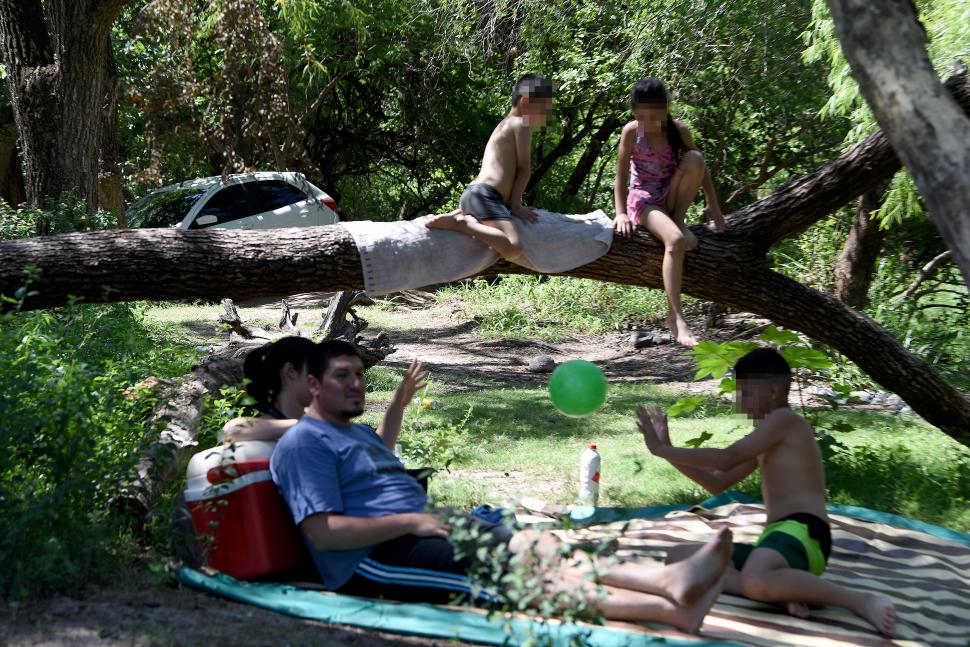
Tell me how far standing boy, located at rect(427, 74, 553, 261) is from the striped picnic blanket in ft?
6.23

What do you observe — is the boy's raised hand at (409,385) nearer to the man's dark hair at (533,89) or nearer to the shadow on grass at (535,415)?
the man's dark hair at (533,89)

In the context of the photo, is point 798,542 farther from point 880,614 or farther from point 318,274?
point 318,274

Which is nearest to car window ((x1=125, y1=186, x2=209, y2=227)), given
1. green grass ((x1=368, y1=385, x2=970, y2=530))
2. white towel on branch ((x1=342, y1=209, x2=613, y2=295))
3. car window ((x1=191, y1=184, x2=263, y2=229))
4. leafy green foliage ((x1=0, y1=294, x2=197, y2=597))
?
car window ((x1=191, y1=184, x2=263, y2=229))

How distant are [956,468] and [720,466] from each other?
3.10m

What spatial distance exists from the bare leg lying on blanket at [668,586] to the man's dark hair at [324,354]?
3.64 ft

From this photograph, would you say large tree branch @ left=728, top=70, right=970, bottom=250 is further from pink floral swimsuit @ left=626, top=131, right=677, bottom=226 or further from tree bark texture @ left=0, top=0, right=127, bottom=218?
tree bark texture @ left=0, top=0, right=127, bottom=218

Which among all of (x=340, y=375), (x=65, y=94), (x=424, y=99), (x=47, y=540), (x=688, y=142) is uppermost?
(x=424, y=99)

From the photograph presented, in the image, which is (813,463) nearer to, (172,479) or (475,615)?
(475,615)

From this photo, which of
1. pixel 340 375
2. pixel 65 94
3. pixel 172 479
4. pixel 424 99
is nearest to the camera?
pixel 340 375

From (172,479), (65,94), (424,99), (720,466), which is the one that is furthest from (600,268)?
(424,99)

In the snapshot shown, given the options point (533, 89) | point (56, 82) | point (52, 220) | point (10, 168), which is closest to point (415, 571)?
point (533, 89)

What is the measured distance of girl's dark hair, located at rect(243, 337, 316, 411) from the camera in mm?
4547

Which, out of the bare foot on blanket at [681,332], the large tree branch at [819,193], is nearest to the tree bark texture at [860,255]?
the large tree branch at [819,193]

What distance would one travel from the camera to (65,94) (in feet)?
28.9
